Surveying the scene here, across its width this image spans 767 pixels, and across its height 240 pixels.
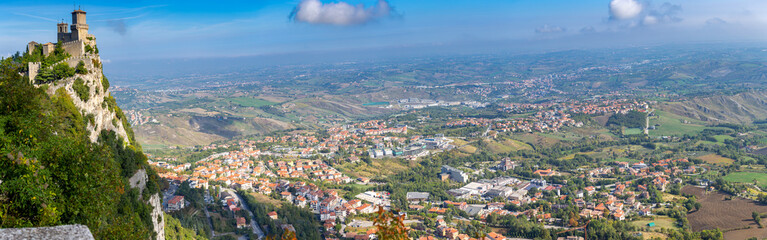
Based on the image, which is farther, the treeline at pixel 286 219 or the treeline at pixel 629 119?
the treeline at pixel 629 119

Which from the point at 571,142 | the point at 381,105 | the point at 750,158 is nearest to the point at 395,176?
the point at 571,142

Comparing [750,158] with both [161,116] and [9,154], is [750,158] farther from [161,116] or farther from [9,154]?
[161,116]

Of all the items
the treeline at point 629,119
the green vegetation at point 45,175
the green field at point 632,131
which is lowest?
the green field at point 632,131

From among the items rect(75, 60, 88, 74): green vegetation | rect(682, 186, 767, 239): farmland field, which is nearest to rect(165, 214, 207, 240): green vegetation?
rect(75, 60, 88, 74): green vegetation

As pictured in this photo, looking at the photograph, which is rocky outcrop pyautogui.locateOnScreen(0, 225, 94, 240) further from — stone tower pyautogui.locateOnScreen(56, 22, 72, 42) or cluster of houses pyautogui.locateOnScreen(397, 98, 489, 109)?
cluster of houses pyautogui.locateOnScreen(397, 98, 489, 109)

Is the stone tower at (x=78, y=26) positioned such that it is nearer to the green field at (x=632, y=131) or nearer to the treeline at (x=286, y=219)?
the treeline at (x=286, y=219)

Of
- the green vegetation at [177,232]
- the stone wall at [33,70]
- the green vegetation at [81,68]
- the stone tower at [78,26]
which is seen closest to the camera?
the stone wall at [33,70]

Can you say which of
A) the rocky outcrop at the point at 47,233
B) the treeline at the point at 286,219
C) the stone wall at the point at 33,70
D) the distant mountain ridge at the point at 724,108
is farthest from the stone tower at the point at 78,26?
the distant mountain ridge at the point at 724,108
